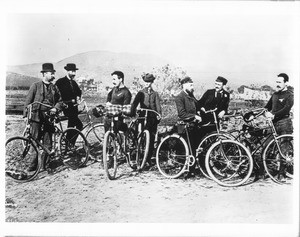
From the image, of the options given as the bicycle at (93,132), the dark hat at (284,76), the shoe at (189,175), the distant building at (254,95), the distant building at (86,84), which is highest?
the dark hat at (284,76)

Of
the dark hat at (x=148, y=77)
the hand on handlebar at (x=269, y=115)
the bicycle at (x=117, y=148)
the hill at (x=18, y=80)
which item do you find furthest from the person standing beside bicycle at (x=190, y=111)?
the hill at (x=18, y=80)

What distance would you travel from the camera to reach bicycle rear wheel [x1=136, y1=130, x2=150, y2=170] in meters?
3.80

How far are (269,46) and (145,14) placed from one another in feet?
4.87

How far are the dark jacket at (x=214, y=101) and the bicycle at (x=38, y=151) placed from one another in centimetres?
145

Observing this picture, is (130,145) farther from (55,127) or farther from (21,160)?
(21,160)

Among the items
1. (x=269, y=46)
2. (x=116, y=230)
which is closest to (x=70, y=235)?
(x=116, y=230)

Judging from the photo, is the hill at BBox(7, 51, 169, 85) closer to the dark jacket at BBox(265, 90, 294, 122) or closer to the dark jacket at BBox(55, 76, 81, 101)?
the dark jacket at BBox(55, 76, 81, 101)

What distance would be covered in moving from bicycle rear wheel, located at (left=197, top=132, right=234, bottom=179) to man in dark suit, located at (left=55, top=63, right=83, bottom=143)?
1.42m

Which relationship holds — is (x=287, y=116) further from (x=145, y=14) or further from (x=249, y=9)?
(x=145, y=14)

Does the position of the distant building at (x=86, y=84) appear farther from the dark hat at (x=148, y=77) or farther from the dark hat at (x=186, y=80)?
the dark hat at (x=186, y=80)

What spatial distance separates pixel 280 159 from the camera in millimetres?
3719

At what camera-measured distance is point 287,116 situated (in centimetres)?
379

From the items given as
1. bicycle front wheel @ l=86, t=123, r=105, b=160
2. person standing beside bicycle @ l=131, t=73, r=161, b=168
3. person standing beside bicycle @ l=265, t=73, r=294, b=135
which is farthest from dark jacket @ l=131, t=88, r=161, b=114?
person standing beside bicycle @ l=265, t=73, r=294, b=135

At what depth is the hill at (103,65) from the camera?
3.77m
